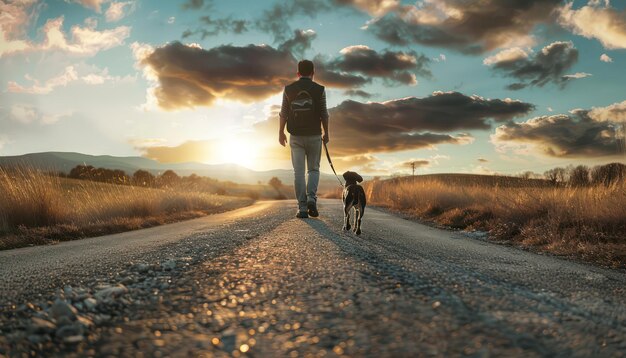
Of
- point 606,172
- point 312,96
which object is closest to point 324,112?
point 312,96

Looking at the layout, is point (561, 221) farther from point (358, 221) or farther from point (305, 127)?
point (305, 127)

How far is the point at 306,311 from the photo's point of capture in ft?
5.80

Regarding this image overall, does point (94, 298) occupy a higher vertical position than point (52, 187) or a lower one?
lower

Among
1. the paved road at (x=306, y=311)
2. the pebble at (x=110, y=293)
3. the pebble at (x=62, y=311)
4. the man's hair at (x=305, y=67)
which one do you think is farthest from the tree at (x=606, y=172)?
the pebble at (x=62, y=311)

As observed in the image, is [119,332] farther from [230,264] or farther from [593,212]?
[593,212]

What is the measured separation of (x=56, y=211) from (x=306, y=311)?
9651 mm

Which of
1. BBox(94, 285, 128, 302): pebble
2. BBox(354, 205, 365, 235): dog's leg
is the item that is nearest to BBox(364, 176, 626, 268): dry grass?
BBox(354, 205, 365, 235): dog's leg


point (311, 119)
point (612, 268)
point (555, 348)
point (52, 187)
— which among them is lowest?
point (612, 268)

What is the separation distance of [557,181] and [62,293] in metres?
12.0

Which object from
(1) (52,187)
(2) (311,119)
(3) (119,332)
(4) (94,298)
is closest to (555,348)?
(3) (119,332)

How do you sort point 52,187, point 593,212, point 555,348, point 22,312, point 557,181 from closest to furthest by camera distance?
point 555,348 → point 22,312 → point 593,212 → point 52,187 → point 557,181

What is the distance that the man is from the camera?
7.93 meters

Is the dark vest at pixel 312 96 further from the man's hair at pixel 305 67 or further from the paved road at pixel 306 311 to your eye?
the paved road at pixel 306 311

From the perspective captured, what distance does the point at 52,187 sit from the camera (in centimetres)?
998
